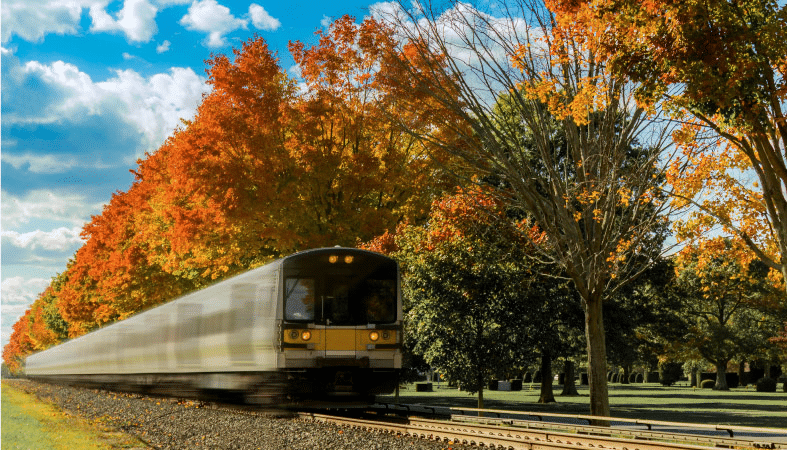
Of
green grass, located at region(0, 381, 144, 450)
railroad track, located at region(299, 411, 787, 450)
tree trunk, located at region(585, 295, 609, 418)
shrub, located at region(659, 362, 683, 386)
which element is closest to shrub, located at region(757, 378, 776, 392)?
shrub, located at region(659, 362, 683, 386)

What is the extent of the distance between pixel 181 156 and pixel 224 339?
820 cm

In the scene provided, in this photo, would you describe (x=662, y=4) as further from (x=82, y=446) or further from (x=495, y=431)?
(x=82, y=446)

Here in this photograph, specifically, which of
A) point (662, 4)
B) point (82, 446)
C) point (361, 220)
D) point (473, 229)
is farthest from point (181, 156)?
point (662, 4)

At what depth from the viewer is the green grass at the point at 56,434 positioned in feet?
46.7

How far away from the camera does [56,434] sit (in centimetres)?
1661

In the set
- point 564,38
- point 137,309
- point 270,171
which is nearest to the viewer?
point 564,38

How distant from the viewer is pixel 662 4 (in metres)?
11.4

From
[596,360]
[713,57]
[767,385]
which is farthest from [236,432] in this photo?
[767,385]

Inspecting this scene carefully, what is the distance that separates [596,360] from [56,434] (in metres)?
12.1

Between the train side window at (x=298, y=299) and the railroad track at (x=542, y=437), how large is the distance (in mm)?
2371

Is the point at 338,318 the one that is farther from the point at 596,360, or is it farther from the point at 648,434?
the point at 648,434

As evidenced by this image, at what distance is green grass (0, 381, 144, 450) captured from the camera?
14242mm

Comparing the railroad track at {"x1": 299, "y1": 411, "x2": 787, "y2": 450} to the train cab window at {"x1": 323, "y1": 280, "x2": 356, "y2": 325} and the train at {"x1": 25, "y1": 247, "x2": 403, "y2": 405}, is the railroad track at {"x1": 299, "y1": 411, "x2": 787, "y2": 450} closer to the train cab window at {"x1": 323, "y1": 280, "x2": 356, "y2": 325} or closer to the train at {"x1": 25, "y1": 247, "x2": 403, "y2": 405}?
the train at {"x1": 25, "y1": 247, "x2": 403, "y2": 405}

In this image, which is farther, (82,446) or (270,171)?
(270,171)
